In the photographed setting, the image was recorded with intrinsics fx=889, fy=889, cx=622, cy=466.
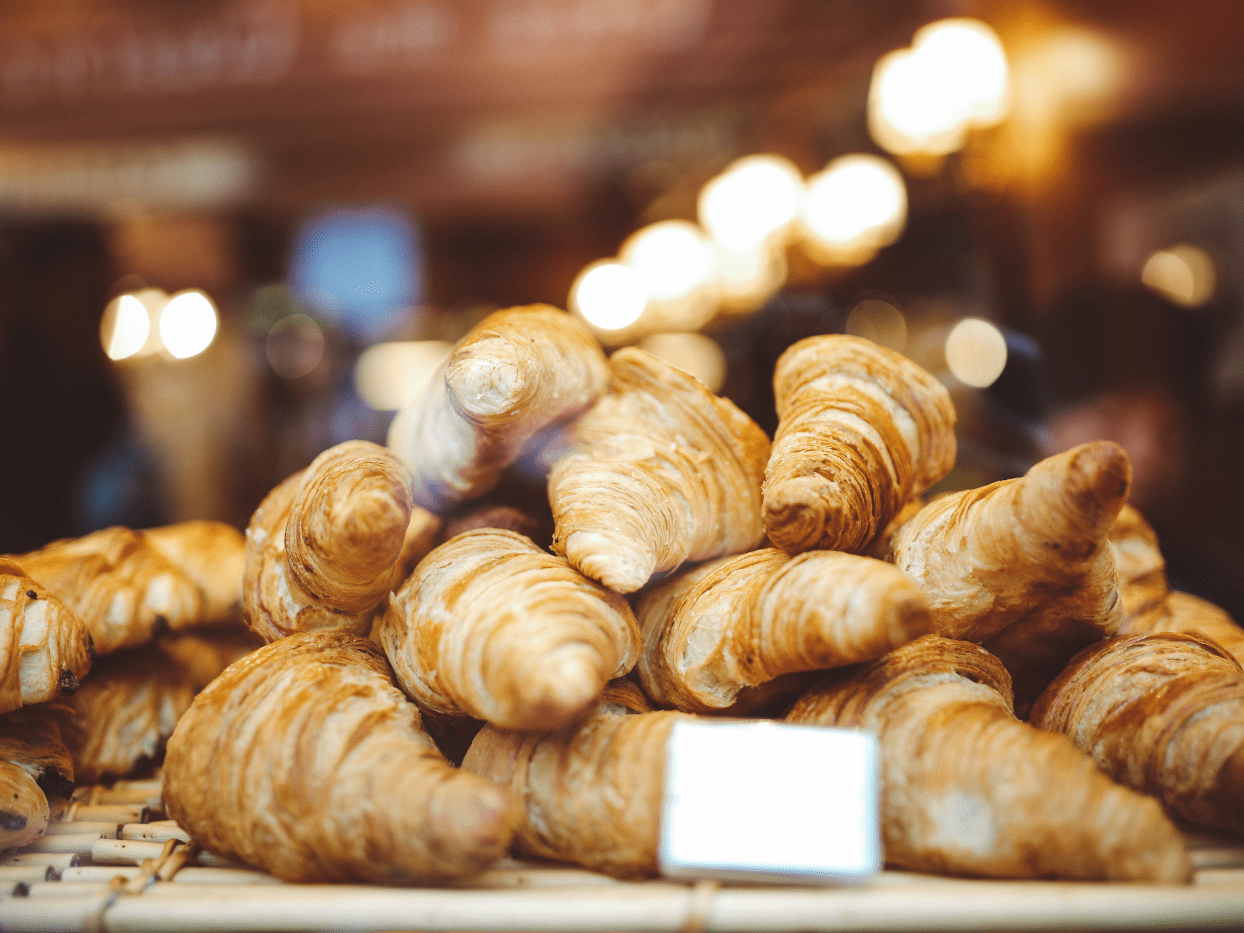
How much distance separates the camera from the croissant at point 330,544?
0.87 meters

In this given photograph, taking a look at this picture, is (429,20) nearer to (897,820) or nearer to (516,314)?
A: (516,314)

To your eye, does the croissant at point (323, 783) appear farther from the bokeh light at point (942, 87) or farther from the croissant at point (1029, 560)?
the bokeh light at point (942, 87)

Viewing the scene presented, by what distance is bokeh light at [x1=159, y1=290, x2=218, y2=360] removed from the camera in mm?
3906

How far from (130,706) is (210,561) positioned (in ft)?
0.73

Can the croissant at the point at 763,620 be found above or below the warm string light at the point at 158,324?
below

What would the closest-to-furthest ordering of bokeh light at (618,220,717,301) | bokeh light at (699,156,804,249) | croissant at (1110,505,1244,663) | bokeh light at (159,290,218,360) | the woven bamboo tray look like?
1. the woven bamboo tray
2. croissant at (1110,505,1244,663)
3. bokeh light at (159,290,218,360)
4. bokeh light at (699,156,804,249)
5. bokeh light at (618,220,717,301)

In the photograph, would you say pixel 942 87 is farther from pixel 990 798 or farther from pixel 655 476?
pixel 990 798

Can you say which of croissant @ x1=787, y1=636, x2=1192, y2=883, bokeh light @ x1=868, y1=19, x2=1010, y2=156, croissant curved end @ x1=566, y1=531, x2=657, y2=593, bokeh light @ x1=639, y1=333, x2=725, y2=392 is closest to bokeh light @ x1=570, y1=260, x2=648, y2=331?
bokeh light @ x1=639, y1=333, x2=725, y2=392

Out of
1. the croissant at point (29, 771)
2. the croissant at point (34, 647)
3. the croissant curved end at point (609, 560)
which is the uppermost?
the croissant curved end at point (609, 560)

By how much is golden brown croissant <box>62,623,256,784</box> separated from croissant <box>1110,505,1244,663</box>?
4.08 feet

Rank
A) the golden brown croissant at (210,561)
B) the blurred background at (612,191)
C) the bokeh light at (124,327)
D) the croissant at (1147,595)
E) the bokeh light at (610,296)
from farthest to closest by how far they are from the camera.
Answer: the bokeh light at (610,296) → the bokeh light at (124,327) → the blurred background at (612,191) → the golden brown croissant at (210,561) → the croissant at (1147,595)

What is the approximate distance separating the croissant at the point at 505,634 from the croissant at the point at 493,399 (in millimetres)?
110

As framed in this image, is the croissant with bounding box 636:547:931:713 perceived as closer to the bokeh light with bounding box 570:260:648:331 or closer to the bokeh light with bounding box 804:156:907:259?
the bokeh light with bounding box 804:156:907:259

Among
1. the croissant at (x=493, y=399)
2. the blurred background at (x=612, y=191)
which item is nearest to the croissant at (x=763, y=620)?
the croissant at (x=493, y=399)
